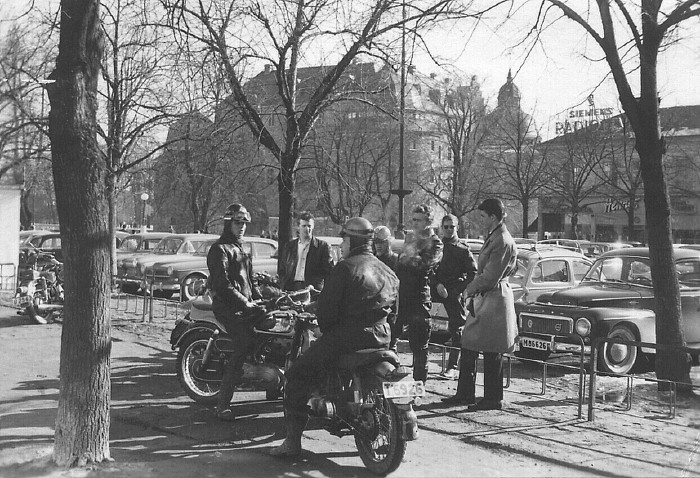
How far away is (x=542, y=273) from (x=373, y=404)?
27.8ft

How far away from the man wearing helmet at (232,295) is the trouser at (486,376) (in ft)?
7.64

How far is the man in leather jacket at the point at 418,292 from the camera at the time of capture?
8.40 metres

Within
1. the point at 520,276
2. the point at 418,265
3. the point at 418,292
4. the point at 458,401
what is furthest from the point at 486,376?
the point at 520,276

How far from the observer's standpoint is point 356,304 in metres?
5.68

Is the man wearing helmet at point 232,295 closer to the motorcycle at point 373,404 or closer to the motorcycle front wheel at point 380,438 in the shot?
the motorcycle at point 373,404

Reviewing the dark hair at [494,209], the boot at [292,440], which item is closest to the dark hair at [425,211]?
the dark hair at [494,209]

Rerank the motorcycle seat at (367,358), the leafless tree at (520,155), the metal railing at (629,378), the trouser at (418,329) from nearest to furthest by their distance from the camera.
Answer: the motorcycle seat at (367,358), the metal railing at (629,378), the trouser at (418,329), the leafless tree at (520,155)

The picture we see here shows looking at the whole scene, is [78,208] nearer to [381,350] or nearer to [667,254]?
[381,350]

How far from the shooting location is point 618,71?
9070mm

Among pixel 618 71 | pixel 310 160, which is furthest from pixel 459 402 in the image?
pixel 310 160

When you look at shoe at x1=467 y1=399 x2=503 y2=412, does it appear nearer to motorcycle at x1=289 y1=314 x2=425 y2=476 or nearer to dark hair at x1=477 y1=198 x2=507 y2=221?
dark hair at x1=477 y1=198 x2=507 y2=221

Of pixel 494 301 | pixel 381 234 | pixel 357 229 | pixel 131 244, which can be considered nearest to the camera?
pixel 357 229

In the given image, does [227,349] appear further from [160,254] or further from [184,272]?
[160,254]

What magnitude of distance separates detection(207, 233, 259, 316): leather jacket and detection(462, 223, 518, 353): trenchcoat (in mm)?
2317
